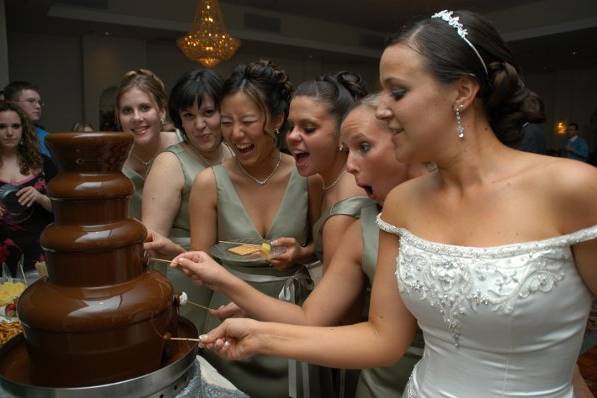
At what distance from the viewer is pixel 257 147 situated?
2.00 meters

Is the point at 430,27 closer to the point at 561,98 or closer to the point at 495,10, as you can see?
the point at 495,10

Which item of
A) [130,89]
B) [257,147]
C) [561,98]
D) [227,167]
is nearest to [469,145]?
[257,147]

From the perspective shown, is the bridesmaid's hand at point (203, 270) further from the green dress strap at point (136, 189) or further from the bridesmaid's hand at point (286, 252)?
the green dress strap at point (136, 189)

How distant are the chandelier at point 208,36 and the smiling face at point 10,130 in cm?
340

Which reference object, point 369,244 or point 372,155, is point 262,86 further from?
point 369,244

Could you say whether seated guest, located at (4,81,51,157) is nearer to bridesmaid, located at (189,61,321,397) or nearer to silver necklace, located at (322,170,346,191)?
bridesmaid, located at (189,61,321,397)

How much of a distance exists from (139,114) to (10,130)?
132 cm

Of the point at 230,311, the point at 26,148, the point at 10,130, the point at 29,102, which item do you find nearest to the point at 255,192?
the point at 230,311

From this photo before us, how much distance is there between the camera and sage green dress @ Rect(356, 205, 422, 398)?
144cm

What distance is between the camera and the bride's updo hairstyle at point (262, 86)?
197 centimetres

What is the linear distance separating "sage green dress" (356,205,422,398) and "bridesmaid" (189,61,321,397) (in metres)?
0.43

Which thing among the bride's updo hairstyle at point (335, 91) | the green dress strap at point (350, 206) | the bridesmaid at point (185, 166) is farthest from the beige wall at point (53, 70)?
the green dress strap at point (350, 206)

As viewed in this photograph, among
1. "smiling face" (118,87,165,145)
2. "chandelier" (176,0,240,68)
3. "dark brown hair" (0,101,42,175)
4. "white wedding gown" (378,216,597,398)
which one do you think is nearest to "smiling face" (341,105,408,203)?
"white wedding gown" (378,216,597,398)

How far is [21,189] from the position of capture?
310cm
